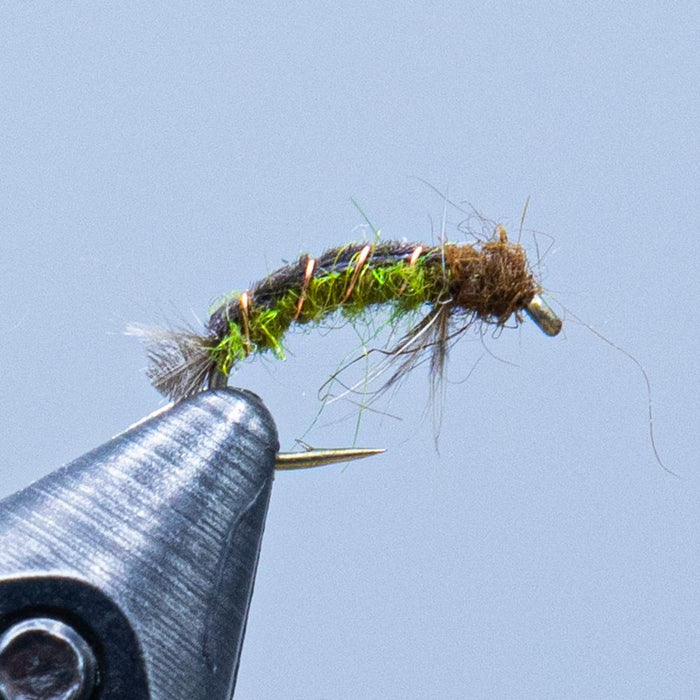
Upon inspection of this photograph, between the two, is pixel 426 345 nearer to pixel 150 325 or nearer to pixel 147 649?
pixel 150 325

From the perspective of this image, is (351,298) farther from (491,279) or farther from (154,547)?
(154,547)

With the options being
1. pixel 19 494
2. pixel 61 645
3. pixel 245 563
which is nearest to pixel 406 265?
pixel 245 563

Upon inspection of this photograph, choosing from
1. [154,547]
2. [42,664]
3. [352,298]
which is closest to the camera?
[42,664]

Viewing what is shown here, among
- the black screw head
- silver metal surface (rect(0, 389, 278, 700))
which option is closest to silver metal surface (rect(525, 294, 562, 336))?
silver metal surface (rect(0, 389, 278, 700))

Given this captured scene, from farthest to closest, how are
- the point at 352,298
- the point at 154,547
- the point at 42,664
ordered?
the point at 352,298
the point at 154,547
the point at 42,664

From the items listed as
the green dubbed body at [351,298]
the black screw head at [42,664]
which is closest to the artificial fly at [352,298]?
the green dubbed body at [351,298]

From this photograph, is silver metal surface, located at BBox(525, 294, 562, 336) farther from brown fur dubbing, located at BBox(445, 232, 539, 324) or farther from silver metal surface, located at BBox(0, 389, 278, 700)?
silver metal surface, located at BBox(0, 389, 278, 700)

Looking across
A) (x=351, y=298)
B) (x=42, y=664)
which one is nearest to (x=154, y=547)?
(x=42, y=664)
